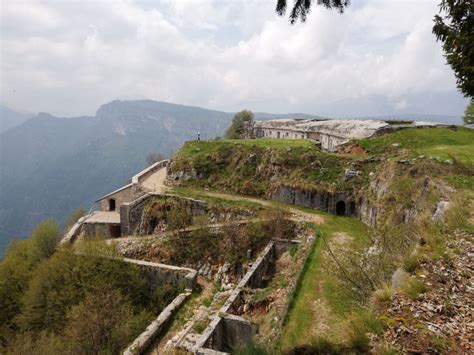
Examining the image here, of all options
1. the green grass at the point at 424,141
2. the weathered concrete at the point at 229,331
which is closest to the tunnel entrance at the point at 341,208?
the green grass at the point at 424,141

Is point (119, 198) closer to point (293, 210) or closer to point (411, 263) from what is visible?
point (293, 210)

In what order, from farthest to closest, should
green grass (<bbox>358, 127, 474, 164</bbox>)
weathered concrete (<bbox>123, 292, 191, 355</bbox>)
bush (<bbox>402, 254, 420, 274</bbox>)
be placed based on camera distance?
green grass (<bbox>358, 127, 474, 164</bbox>) < weathered concrete (<bbox>123, 292, 191, 355</bbox>) < bush (<bbox>402, 254, 420, 274</bbox>)

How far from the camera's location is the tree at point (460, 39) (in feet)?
27.6

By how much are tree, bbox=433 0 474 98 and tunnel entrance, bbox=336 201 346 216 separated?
14.1 m

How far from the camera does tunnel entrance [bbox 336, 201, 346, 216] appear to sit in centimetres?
2291

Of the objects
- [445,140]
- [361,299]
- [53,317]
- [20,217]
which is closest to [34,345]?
[53,317]

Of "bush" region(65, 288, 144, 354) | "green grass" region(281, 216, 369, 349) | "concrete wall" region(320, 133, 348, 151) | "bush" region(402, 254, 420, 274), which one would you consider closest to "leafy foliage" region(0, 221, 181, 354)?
"bush" region(65, 288, 144, 354)

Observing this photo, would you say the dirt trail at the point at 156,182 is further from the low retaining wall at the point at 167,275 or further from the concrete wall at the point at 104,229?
the low retaining wall at the point at 167,275

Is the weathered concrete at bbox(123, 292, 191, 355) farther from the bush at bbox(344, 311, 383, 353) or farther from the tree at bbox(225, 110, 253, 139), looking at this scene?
the tree at bbox(225, 110, 253, 139)

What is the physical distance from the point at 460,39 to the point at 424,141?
661 inches

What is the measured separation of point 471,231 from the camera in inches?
343

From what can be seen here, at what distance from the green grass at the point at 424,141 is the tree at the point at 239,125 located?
93.4 feet

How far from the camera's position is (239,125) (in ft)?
184

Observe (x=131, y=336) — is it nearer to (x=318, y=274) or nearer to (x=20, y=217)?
(x=318, y=274)
